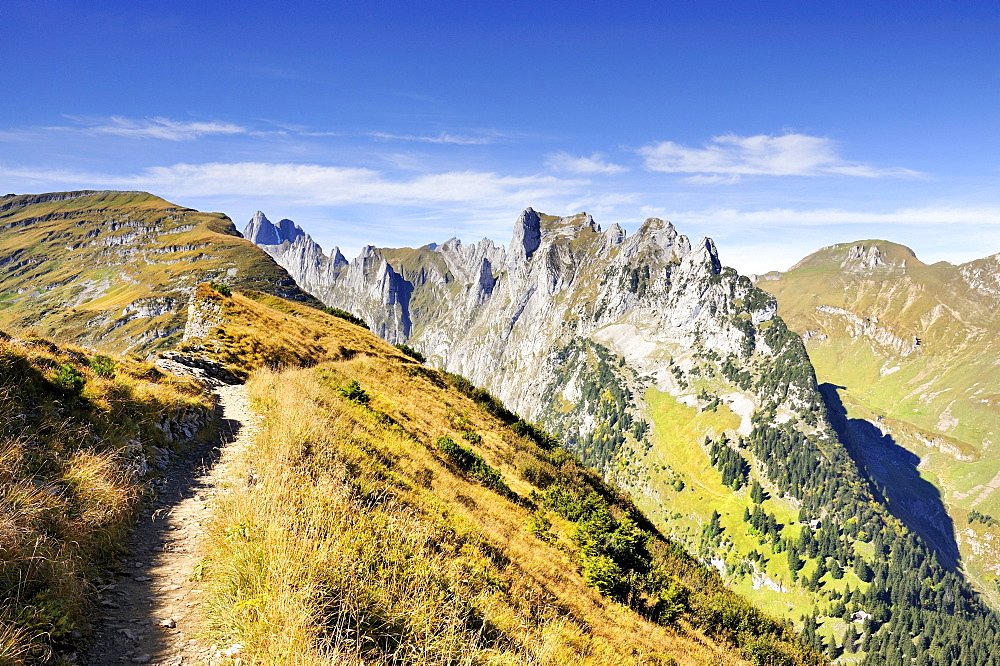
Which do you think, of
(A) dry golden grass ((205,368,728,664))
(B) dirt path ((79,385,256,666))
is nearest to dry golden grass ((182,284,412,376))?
(A) dry golden grass ((205,368,728,664))

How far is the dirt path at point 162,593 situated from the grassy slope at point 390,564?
43cm

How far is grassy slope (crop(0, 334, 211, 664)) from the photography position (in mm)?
5039

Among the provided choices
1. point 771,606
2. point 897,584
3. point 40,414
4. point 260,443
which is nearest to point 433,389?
point 260,443

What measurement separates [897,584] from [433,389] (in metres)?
244

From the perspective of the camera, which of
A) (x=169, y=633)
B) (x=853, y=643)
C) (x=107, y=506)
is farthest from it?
(x=853, y=643)

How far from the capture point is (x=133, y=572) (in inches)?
271

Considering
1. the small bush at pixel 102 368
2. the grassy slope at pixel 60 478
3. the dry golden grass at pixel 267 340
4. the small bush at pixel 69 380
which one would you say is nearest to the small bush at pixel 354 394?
the grassy slope at pixel 60 478

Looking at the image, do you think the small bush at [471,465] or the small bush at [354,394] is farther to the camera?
the small bush at [354,394]

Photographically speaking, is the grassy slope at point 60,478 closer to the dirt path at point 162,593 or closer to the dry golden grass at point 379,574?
the dirt path at point 162,593

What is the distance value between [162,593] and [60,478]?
324cm

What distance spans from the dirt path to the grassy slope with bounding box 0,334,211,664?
1.08 feet

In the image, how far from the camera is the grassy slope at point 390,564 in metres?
5.70

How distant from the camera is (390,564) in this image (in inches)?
287

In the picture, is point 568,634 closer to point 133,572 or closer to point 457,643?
point 457,643
